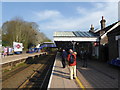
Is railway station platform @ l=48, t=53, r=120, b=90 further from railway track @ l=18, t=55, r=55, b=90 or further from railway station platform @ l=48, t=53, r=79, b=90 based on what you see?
railway track @ l=18, t=55, r=55, b=90

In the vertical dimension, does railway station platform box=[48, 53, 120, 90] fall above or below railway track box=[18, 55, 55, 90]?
above

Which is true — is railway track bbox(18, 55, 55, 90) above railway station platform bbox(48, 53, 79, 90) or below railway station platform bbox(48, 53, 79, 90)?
below

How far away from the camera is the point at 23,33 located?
49.0m

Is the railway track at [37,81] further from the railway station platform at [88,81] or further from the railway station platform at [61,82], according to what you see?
the railway station platform at [61,82]

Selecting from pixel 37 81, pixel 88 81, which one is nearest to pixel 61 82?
pixel 88 81

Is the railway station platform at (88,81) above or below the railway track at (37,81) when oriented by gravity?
above

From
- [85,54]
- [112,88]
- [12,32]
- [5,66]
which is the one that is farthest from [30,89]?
[12,32]

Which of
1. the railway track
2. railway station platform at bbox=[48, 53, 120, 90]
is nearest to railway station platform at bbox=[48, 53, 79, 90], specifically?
railway station platform at bbox=[48, 53, 120, 90]

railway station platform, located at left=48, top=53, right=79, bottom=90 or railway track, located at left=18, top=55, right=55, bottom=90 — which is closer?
railway station platform, located at left=48, top=53, right=79, bottom=90

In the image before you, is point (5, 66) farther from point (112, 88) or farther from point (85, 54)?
point (112, 88)

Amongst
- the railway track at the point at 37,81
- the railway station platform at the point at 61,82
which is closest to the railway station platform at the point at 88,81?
the railway station platform at the point at 61,82

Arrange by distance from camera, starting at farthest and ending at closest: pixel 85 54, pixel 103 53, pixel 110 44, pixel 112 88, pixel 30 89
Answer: pixel 103 53 → pixel 110 44 → pixel 85 54 → pixel 30 89 → pixel 112 88

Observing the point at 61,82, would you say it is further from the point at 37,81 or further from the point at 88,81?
the point at 37,81

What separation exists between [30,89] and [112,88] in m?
4.96
